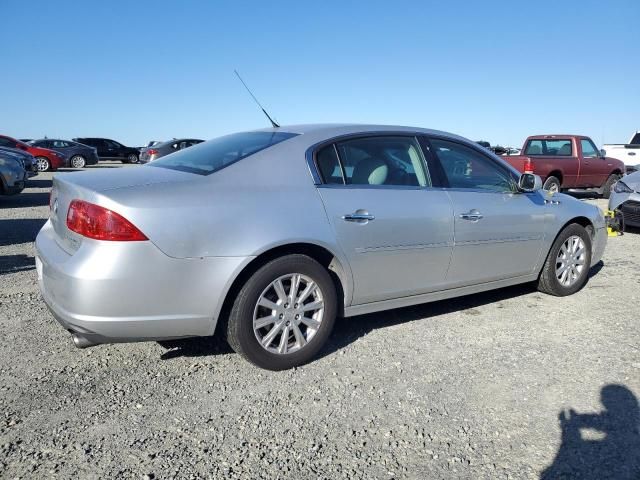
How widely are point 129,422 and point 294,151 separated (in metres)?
1.84

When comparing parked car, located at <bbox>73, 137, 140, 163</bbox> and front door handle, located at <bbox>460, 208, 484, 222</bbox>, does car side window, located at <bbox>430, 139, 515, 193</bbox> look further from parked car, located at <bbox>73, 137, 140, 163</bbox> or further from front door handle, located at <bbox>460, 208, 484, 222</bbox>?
parked car, located at <bbox>73, 137, 140, 163</bbox>

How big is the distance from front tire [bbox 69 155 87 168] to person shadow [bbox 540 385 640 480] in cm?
2669

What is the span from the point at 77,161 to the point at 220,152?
2495 centimetres

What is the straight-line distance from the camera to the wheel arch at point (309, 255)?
308 cm

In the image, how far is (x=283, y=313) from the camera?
3217 mm

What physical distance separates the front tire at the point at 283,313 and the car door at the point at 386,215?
27 cm

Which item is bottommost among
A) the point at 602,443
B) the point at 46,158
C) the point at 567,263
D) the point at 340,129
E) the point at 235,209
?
the point at 602,443

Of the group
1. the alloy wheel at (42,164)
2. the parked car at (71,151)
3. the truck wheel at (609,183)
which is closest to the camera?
the truck wheel at (609,183)

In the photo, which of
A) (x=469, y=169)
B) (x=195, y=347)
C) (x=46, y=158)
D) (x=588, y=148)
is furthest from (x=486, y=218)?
(x=46, y=158)

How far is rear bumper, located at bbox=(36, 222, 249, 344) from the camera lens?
2.72 meters

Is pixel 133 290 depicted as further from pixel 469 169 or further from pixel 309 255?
pixel 469 169

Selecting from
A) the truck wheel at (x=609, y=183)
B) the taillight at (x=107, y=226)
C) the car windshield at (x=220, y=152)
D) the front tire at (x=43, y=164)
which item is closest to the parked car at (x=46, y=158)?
the front tire at (x=43, y=164)

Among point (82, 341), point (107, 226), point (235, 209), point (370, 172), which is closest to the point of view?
point (107, 226)

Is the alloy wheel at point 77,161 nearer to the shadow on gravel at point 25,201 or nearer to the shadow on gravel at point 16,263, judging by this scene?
the shadow on gravel at point 25,201
